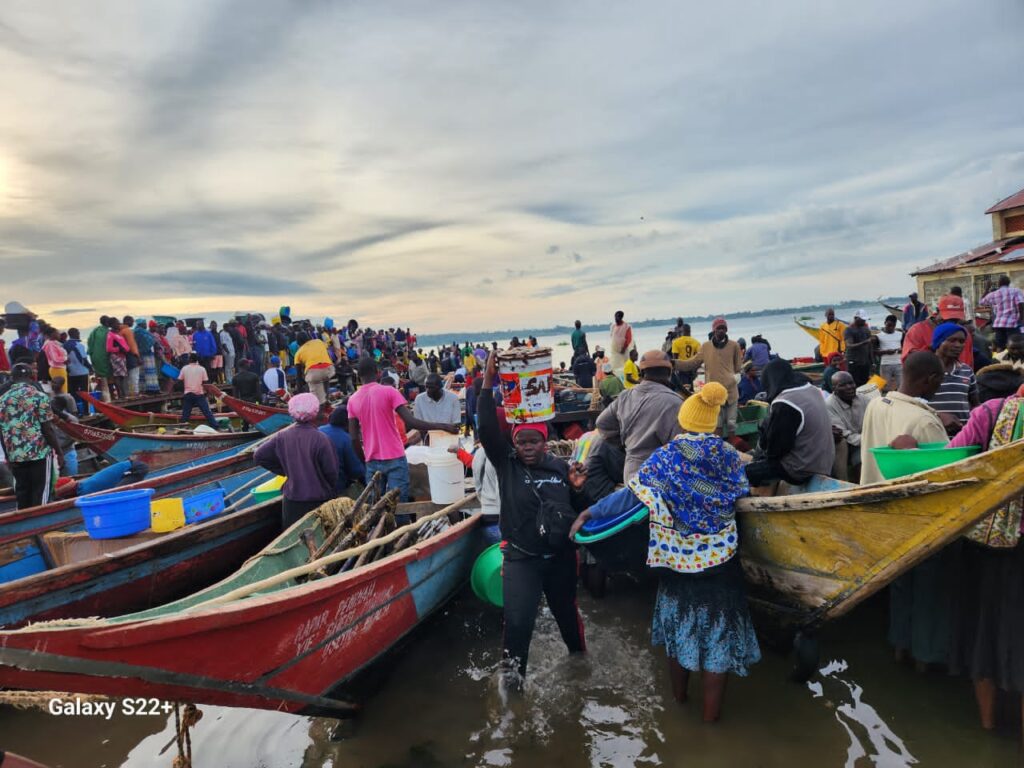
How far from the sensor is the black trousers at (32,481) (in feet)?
22.3

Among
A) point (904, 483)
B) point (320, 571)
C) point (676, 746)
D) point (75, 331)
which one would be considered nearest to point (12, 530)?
point (320, 571)

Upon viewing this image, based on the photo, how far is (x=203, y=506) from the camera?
6.62 meters

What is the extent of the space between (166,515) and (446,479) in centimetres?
286

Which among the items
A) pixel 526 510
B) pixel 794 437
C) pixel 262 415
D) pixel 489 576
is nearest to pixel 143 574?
pixel 489 576

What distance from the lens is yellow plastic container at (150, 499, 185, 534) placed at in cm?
598

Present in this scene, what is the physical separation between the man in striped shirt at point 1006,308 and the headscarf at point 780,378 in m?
9.17

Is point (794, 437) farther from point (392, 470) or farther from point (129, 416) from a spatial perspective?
point (129, 416)

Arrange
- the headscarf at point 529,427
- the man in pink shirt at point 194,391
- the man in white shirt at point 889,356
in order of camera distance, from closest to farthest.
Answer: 1. the headscarf at point 529,427
2. the man in white shirt at point 889,356
3. the man in pink shirt at point 194,391

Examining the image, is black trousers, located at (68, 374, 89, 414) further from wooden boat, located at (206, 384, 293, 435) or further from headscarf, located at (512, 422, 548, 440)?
headscarf, located at (512, 422, 548, 440)

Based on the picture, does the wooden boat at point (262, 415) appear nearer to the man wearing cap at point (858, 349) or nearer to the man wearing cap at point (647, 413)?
the man wearing cap at point (647, 413)

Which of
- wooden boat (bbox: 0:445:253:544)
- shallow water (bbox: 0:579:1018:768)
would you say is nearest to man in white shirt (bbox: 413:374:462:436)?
shallow water (bbox: 0:579:1018:768)

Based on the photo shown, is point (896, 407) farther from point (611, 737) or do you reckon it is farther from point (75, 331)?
point (75, 331)

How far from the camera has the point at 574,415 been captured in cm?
1106

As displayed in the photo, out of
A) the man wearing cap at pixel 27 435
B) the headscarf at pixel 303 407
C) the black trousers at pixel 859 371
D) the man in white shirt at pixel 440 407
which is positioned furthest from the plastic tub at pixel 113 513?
the black trousers at pixel 859 371
